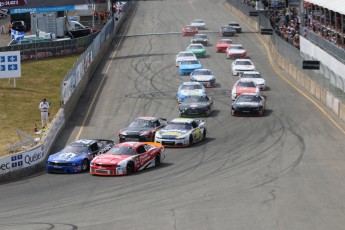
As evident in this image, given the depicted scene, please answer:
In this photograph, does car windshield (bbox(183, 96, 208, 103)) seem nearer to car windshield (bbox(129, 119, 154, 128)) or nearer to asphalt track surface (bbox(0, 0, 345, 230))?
asphalt track surface (bbox(0, 0, 345, 230))

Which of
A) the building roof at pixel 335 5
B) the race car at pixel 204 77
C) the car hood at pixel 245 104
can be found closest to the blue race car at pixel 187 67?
the race car at pixel 204 77

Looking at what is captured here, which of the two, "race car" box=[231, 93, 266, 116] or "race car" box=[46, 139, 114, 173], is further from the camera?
"race car" box=[231, 93, 266, 116]

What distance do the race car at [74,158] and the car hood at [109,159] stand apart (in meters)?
1.06

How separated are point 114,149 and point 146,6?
86624 millimetres

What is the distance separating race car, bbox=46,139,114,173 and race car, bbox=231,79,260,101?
16.1m

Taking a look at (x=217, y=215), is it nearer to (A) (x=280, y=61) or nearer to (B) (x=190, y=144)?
(B) (x=190, y=144)

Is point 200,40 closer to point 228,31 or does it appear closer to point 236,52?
point 228,31

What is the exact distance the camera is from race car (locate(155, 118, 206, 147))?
37.9 metres

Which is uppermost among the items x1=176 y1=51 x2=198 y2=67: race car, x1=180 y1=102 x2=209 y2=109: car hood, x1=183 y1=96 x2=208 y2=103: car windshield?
x1=176 y1=51 x2=198 y2=67: race car

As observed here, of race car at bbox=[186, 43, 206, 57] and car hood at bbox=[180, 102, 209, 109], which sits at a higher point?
race car at bbox=[186, 43, 206, 57]

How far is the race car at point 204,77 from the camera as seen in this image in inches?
2167

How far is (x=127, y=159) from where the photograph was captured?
32688 millimetres

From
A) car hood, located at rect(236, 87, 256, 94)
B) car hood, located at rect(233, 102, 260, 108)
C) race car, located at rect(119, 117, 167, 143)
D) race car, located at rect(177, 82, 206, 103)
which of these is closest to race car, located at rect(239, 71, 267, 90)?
car hood, located at rect(236, 87, 256, 94)

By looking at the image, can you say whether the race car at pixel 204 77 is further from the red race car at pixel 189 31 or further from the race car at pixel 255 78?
the red race car at pixel 189 31
